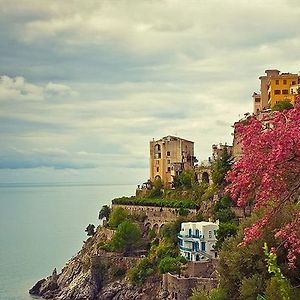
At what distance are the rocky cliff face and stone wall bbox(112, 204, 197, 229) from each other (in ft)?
11.9

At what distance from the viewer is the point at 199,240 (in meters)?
48.4

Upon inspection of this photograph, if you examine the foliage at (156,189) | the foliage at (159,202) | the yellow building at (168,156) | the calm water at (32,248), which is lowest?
the calm water at (32,248)

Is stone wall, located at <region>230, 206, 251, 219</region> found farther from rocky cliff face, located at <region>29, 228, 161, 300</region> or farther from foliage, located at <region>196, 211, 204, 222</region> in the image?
rocky cliff face, located at <region>29, 228, 161, 300</region>

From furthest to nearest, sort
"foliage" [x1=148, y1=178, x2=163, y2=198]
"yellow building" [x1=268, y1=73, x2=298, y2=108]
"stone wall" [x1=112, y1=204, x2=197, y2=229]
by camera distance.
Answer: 1. "foliage" [x1=148, y1=178, x2=163, y2=198]
2. "yellow building" [x1=268, y1=73, x2=298, y2=108]
3. "stone wall" [x1=112, y1=204, x2=197, y2=229]

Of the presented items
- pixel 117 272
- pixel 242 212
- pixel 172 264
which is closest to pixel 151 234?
pixel 117 272

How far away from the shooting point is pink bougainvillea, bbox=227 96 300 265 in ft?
39.0

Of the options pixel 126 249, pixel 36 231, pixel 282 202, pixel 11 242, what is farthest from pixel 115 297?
pixel 36 231

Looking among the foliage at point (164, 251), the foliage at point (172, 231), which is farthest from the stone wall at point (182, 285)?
the foliage at point (172, 231)

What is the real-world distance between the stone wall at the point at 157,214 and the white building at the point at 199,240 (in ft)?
16.1

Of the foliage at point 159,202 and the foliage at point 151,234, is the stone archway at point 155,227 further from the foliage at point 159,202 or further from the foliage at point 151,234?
the foliage at point 159,202

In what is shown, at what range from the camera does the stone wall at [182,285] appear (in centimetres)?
4412

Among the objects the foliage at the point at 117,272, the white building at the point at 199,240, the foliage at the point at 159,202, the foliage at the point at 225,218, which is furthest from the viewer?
the foliage at the point at 159,202

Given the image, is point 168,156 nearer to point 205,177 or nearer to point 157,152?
point 157,152

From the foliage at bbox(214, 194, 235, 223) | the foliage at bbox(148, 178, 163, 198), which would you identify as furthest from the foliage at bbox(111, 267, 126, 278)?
the foliage at bbox(148, 178, 163, 198)
